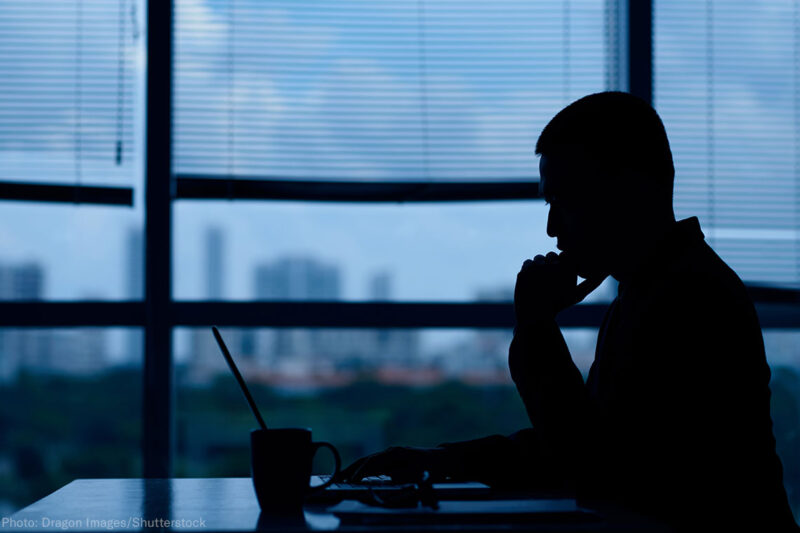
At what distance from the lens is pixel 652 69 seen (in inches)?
107

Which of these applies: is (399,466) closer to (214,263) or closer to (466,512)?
(466,512)

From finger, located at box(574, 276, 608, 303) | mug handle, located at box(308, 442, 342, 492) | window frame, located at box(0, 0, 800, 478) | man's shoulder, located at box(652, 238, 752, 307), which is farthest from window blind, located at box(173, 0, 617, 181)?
mug handle, located at box(308, 442, 342, 492)

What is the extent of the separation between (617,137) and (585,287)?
1.12 feet

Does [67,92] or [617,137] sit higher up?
[67,92]

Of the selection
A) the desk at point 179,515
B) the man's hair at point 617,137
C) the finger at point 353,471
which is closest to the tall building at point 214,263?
the desk at point 179,515

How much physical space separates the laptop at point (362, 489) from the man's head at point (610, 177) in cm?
56

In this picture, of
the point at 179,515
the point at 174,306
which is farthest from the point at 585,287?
the point at 174,306

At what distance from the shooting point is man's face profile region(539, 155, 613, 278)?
152cm

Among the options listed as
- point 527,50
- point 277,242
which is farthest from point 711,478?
point 527,50

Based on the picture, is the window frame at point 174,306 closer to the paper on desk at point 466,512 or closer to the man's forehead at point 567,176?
the man's forehead at point 567,176

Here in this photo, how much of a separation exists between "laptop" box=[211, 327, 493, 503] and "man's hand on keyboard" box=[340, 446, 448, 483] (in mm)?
30

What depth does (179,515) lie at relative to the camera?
1090mm

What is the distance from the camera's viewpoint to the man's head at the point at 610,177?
1.51 m

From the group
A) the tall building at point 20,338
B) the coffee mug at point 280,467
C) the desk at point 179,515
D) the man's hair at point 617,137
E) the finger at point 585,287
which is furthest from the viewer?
the tall building at point 20,338
